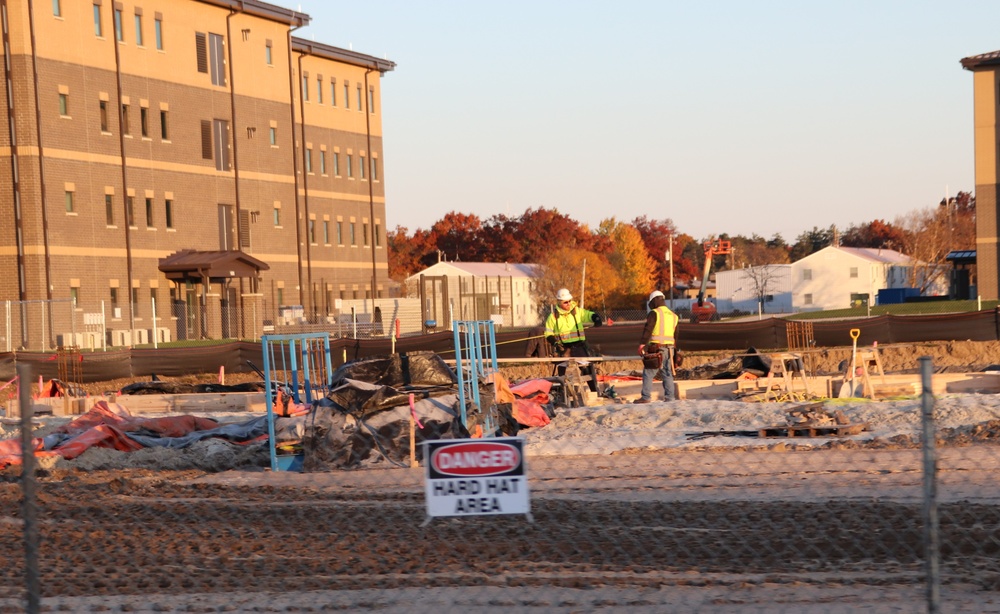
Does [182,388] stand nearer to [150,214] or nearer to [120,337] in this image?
[120,337]

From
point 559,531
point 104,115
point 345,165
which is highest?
point 104,115

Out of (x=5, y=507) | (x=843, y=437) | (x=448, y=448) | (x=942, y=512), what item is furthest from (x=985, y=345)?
(x=448, y=448)

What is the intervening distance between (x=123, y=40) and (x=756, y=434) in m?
37.0

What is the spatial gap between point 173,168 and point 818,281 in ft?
177

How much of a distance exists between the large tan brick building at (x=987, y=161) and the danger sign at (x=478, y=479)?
58.2 meters

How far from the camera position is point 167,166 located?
162ft

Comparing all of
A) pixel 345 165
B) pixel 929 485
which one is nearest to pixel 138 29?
pixel 345 165

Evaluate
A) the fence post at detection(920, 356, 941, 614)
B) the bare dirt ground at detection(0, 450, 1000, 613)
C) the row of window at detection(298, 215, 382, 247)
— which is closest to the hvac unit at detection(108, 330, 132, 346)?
the row of window at detection(298, 215, 382, 247)

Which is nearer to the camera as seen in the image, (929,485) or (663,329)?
(929,485)

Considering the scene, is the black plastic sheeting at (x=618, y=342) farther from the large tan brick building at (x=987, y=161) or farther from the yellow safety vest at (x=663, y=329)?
the large tan brick building at (x=987, y=161)

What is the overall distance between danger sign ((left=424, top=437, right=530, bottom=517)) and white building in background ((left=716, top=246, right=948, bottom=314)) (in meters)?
82.2

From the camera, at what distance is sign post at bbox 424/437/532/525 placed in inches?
247

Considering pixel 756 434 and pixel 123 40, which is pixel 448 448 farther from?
pixel 123 40

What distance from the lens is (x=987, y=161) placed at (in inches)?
2383
